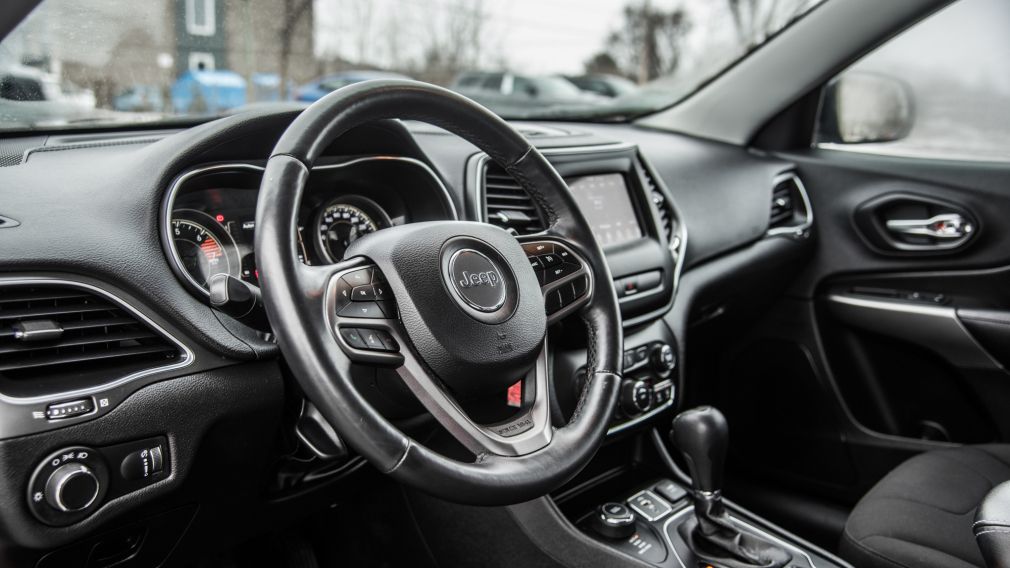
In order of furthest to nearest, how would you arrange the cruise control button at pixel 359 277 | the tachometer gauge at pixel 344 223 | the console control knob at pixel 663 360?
the console control knob at pixel 663 360 < the tachometer gauge at pixel 344 223 < the cruise control button at pixel 359 277

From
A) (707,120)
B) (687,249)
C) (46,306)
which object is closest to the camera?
(46,306)

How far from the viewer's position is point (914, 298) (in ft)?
8.02

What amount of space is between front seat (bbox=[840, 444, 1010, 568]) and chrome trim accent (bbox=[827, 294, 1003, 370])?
440mm

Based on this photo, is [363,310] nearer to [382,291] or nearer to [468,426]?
[382,291]

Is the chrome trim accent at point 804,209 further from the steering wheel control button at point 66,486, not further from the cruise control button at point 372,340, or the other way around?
the steering wheel control button at point 66,486

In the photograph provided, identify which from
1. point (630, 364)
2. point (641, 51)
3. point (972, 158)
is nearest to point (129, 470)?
point (630, 364)

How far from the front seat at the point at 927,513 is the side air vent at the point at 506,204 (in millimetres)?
922

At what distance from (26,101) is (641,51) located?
3343mm

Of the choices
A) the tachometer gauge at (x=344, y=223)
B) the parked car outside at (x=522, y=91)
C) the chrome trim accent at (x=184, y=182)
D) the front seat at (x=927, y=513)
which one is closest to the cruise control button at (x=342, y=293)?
the chrome trim accent at (x=184, y=182)

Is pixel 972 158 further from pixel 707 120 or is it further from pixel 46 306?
pixel 46 306

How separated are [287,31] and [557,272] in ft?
3.82

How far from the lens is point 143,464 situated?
126 cm

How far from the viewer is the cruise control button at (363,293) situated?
1.13m

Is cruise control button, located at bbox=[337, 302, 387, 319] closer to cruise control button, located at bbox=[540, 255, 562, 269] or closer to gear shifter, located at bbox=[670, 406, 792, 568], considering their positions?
cruise control button, located at bbox=[540, 255, 562, 269]
